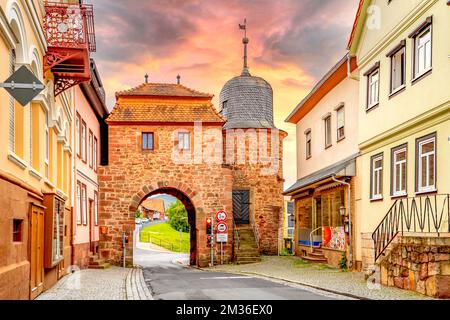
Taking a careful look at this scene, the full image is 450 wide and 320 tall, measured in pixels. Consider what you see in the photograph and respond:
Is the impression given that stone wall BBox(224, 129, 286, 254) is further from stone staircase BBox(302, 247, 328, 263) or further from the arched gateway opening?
stone staircase BBox(302, 247, 328, 263)

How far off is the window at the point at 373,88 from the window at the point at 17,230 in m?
10.5

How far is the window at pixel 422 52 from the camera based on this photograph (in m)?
13.8

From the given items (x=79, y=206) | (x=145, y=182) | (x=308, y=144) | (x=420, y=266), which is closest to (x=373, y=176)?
(x=420, y=266)

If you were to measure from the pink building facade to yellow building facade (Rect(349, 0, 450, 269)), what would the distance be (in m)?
8.79

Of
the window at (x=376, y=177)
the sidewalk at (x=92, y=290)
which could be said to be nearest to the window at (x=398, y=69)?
the window at (x=376, y=177)

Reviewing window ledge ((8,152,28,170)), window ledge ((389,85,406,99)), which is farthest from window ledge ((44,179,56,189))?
window ledge ((389,85,406,99))

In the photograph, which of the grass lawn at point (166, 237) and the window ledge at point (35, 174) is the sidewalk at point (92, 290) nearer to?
the window ledge at point (35, 174)

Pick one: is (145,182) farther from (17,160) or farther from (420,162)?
(17,160)

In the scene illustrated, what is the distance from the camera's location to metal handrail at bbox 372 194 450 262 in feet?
41.7

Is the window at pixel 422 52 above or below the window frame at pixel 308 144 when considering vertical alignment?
above

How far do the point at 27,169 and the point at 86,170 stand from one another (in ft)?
40.5

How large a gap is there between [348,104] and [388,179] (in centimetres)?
479

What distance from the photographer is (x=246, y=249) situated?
1087 inches
